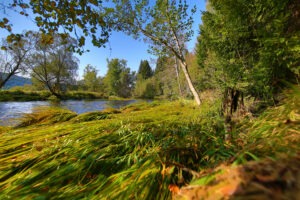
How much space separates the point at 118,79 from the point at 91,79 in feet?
20.8

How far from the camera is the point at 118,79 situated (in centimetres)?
3594

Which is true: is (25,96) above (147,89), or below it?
below

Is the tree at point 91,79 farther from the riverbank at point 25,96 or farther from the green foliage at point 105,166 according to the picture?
the green foliage at point 105,166

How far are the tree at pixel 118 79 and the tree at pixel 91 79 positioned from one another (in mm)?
2292

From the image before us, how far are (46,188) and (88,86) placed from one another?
1328 inches

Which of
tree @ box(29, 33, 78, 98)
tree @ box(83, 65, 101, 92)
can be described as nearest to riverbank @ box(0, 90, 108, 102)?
tree @ box(29, 33, 78, 98)

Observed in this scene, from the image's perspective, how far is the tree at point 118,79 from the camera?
113ft

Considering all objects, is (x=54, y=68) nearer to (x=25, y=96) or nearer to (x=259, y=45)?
(x=25, y=96)

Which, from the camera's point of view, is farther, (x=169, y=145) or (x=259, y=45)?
(x=259, y=45)

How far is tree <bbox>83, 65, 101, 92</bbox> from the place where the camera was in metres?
32.1

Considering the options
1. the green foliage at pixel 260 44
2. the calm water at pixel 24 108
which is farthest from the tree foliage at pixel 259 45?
the calm water at pixel 24 108

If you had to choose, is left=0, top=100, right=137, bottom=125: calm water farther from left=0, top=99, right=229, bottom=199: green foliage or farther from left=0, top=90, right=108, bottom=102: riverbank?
left=0, top=90, right=108, bottom=102: riverbank

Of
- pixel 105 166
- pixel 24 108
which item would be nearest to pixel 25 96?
pixel 24 108

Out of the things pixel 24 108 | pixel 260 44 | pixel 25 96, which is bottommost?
pixel 24 108
